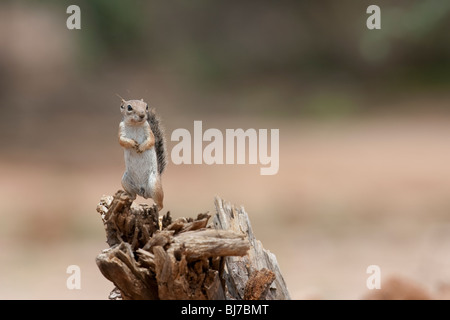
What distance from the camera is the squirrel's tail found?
15.3 feet

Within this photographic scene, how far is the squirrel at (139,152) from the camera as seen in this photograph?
14.5 ft

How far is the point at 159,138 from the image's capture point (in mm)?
4715

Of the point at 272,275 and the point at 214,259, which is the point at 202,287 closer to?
the point at 214,259

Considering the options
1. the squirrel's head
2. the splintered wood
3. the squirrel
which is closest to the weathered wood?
the splintered wood

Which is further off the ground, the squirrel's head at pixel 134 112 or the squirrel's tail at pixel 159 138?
the squirrel's head at pixel 134 112

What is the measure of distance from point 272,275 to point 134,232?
0.91 m

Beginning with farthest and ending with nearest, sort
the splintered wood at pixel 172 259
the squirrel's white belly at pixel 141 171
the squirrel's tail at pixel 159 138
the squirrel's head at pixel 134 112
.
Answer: the squirrel's tail at pixel 159 138, the squirrel's white belly at pixel 141 171, the squirrel's head at pixel 134 112, the splintered wood at pixel 172 259

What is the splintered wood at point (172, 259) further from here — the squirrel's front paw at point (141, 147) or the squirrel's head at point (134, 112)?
the squirrel's head at point (134, 112)

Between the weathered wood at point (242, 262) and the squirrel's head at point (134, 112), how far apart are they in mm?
793

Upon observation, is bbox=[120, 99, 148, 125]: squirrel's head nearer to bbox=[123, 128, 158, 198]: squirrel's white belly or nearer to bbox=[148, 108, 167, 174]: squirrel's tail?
bbox=[123, 128, 158, 198]: squirrel's white belly

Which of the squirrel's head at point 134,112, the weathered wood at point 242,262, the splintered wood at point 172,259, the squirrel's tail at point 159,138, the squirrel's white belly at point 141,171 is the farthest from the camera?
the squirrel's tail at point 159,138

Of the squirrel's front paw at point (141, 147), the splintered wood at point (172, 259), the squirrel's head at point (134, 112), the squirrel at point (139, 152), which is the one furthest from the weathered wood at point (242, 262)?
the squirrel's head at point (134, 112)

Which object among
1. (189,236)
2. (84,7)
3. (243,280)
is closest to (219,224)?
(243,280)
